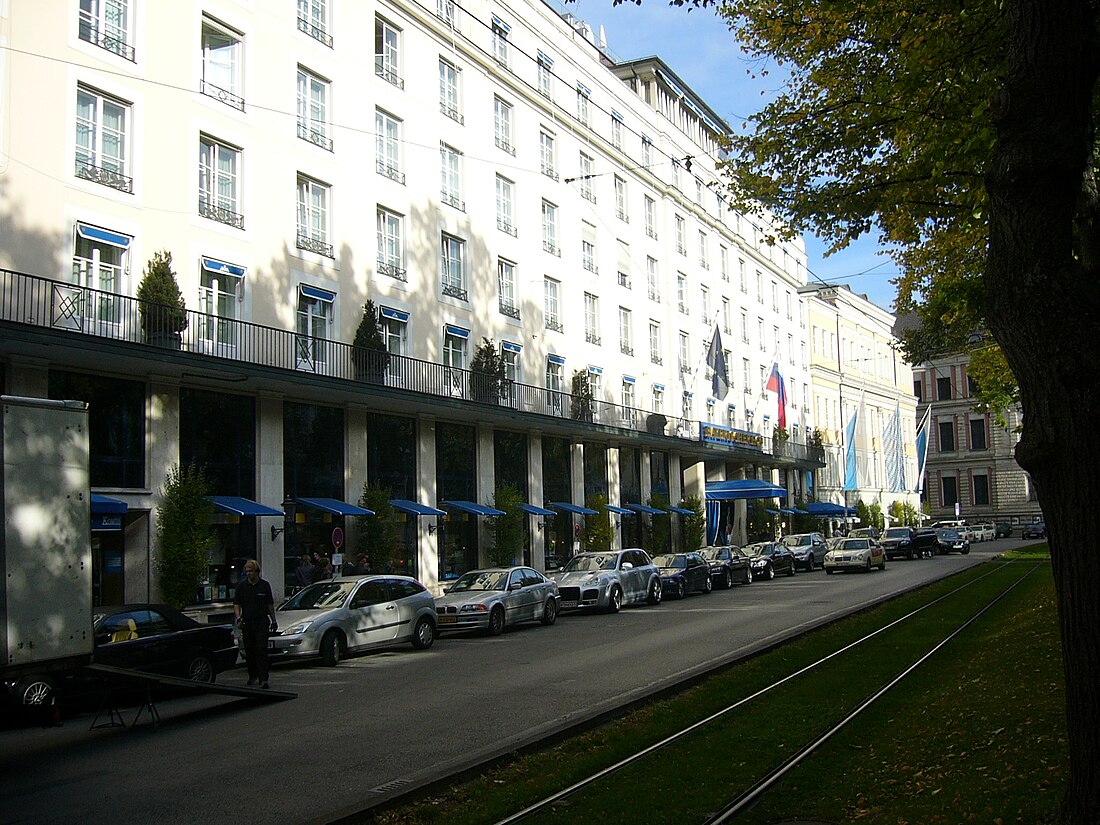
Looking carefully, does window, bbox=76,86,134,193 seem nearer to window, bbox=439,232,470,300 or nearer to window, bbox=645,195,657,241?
window, bbox=439,232,470,300

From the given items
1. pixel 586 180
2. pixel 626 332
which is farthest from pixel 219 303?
pixel 626 332

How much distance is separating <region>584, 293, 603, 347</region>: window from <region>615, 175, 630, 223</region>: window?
209 inches

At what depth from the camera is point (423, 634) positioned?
19734 millimetres

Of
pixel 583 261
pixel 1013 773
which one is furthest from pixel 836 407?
pixel 1013 773

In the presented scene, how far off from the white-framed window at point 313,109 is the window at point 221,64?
228 centimetres

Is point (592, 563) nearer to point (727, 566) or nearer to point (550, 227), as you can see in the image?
point (727, 566)

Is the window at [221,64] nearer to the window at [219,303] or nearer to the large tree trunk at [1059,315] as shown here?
the window at [219,303]

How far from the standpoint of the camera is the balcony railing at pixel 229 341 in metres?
20.2

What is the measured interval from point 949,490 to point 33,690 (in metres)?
101

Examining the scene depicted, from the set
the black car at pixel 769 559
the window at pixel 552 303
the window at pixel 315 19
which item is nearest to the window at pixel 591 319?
the window at pixel 552 303

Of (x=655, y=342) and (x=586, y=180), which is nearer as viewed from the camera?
(x=586, y=180)

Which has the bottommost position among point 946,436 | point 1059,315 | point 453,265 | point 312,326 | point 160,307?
point 1059,315

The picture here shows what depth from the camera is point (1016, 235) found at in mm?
5812

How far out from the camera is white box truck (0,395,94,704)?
9.39 metres
